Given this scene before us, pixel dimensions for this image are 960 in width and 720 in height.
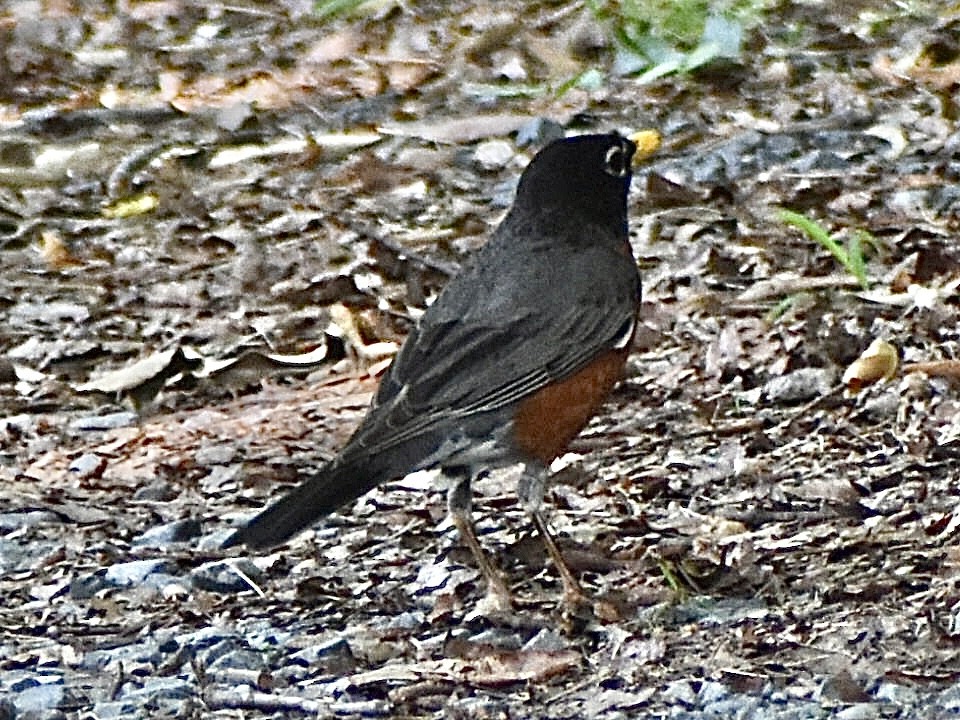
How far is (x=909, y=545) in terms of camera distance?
4.64m

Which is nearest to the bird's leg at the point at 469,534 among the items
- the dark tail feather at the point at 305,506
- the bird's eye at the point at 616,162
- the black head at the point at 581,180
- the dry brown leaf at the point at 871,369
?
the dark tail feather at the point at 305,506

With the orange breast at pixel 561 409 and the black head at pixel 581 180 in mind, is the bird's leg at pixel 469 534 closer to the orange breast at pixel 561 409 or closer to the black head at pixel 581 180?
the orange breast at pixel 561 409

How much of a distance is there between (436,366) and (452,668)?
30.1 inches

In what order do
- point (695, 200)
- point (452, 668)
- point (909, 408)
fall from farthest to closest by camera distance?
point (695, 200)
point (909, 408)
point (452, 668)

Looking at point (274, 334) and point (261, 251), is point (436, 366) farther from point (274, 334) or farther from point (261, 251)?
point (261, 251)

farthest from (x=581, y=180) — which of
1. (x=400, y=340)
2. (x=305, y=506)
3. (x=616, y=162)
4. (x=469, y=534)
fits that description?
(x=305, y=506)

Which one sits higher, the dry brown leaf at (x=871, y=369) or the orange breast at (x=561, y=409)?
the orange breast at (x=561, y=409)

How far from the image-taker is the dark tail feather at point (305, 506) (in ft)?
14.0

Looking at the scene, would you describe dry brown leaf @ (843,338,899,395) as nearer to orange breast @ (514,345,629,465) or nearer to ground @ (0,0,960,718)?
ground @ (0,0,960,718)

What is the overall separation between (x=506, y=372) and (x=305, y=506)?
26.0 inches

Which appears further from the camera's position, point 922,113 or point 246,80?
point 246,80

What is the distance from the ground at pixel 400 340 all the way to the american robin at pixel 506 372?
309 mm

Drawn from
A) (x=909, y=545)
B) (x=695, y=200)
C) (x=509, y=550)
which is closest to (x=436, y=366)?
(x=509, y=550)

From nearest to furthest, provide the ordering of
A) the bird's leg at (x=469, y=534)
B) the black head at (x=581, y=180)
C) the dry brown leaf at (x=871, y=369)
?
the bird's leg at (x=469, y=534)
the black head at (x=581, y=180)
the dry brown leaf at (x=871, y=369)
